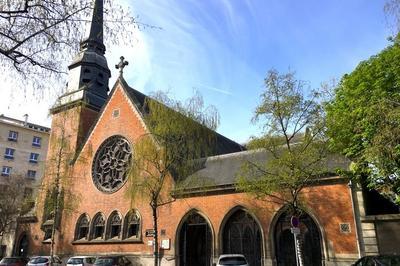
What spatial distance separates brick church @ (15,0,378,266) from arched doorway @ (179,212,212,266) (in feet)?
0.19

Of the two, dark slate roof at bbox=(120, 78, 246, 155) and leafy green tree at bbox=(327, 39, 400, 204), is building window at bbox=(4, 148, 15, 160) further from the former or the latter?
leafy green tree at bbox=(327, 39, 400, 204)

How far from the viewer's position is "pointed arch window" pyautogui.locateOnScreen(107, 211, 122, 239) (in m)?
25.2

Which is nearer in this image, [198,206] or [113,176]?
[198,206]

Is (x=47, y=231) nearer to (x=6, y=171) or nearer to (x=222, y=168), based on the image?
(x=222, y=168)

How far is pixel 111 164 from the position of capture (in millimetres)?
27734

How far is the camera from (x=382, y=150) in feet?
28.0

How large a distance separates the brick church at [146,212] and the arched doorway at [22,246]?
3.2 inches

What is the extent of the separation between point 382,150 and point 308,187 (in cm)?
1045

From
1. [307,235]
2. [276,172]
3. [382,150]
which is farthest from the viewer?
[307,235]

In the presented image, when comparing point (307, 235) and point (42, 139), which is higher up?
point (42, 139)

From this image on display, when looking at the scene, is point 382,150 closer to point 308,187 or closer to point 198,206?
point 308,187

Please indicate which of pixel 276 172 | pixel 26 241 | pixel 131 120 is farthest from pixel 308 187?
pixel 26 241

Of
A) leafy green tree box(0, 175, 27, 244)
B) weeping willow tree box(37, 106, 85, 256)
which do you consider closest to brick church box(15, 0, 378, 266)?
weeping willow tree box(37, 106, 85, 256)

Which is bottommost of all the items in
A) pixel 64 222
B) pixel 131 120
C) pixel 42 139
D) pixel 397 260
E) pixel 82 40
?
pixel 397 260
